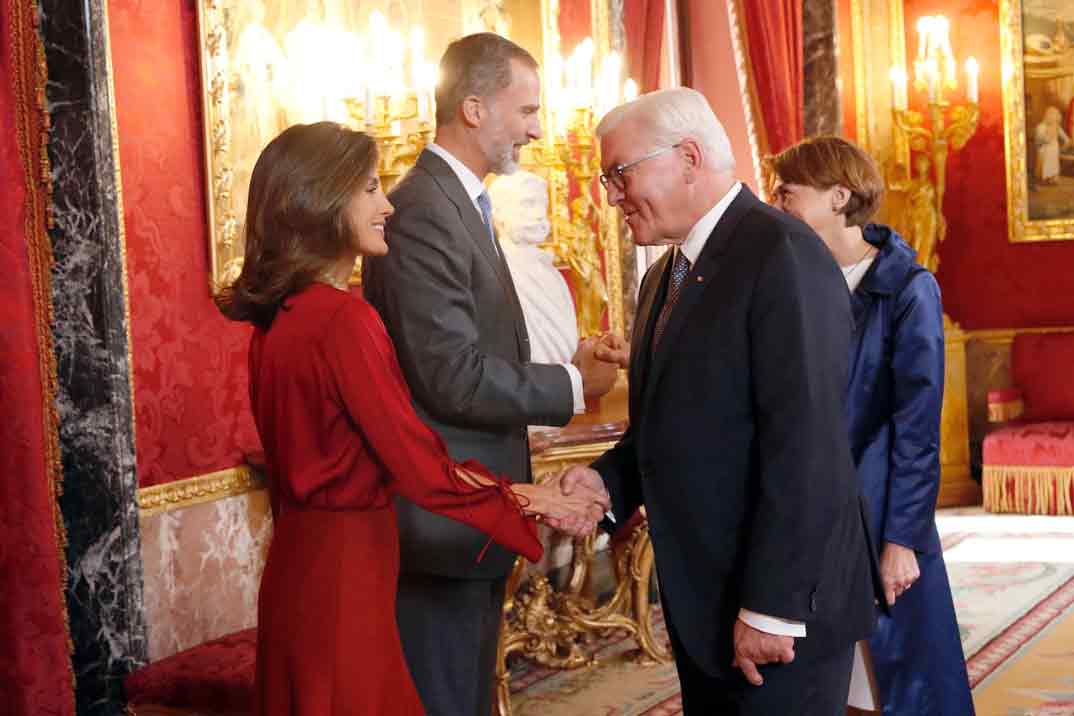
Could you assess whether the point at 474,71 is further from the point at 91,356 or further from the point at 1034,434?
the point at 1034,434

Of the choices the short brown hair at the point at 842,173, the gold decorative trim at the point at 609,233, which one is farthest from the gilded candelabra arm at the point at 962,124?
the short brown hair at the point at 842,173

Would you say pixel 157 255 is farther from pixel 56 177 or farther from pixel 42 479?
pixel 42 479

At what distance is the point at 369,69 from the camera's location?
15.4ft

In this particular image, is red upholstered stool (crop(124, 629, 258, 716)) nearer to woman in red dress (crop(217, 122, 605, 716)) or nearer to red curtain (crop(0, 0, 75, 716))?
red curtain (crop(0, 0, 75, 716))

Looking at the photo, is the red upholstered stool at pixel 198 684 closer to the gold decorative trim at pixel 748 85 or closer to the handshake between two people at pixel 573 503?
the handshake between two people at pixel 573 503

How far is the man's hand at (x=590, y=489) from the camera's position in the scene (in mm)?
2701

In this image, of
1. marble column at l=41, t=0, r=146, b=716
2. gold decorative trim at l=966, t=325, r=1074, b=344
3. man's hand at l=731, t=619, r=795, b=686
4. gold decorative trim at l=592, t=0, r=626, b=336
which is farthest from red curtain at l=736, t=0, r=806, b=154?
man's hand at l=731, t=619, r=795, b=686

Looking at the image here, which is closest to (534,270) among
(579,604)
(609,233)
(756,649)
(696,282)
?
(579,604)

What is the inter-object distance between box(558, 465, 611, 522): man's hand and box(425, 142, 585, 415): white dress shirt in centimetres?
24

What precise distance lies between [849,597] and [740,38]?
5.95 meters

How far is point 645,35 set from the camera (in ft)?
23.6

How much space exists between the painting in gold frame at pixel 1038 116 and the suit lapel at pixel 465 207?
286 inches

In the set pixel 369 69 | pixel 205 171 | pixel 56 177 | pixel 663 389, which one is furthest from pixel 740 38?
pixel 663 389

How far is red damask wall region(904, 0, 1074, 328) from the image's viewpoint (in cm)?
934
